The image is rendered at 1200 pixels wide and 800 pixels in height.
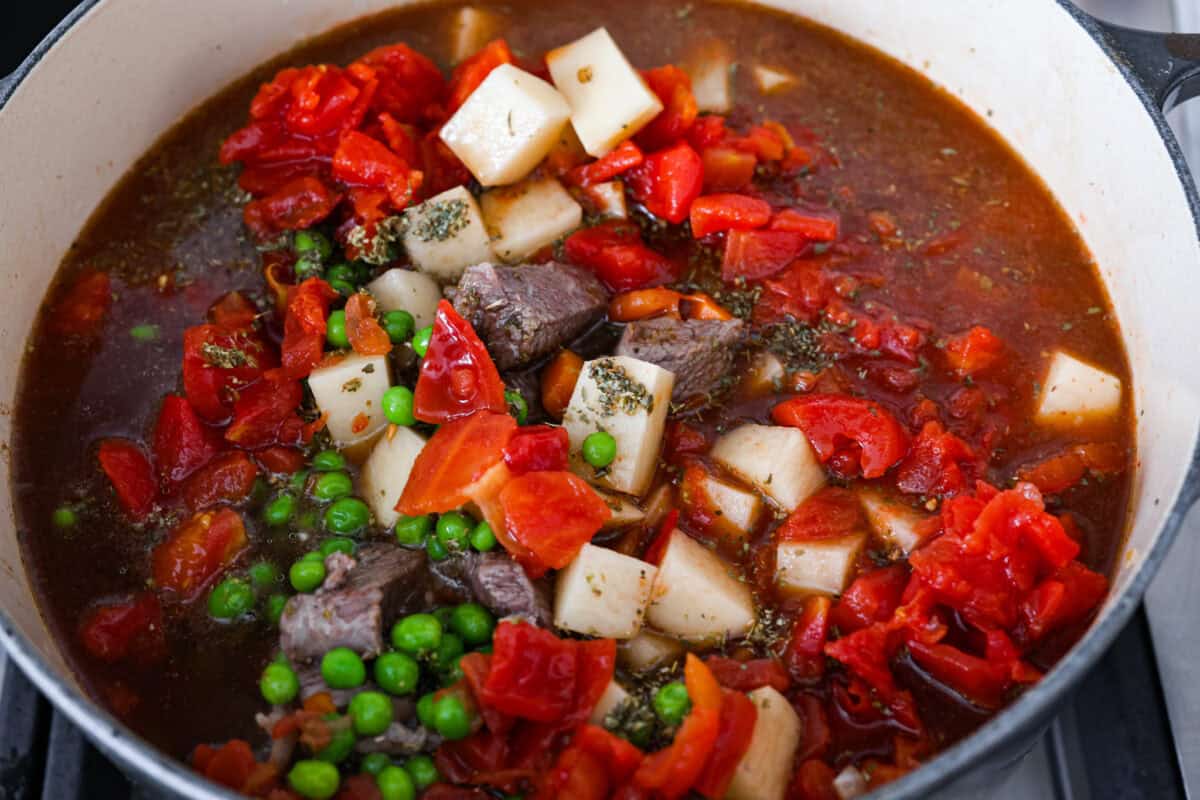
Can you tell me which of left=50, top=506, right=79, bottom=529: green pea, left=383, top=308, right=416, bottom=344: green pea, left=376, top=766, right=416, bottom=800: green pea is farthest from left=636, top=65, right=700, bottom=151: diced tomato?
left=376, top=766, right=416, bottom=800: green pea

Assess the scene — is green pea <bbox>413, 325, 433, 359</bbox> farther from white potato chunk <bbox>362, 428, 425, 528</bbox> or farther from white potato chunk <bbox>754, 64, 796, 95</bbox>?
white potato chunk <bbox>754, 64, 796, 95</bbox>

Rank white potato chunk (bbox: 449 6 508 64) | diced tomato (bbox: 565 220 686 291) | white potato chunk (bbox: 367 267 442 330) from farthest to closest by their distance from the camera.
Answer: white potato chunk (bbox: 449 6 508 64) < diced tomato (bbox: 565 220 686 291) < white potato chunk (bbox: 367 267 442 330)

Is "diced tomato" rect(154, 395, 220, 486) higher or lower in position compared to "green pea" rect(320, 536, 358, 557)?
higher

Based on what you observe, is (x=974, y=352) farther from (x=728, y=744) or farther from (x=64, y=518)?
(x=64, y=518)

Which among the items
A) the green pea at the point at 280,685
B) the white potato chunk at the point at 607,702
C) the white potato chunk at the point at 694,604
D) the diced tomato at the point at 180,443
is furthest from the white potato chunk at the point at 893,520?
the diced tomato at the point at 180,443

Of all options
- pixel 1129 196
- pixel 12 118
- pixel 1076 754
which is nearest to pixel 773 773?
pixel 1076 754

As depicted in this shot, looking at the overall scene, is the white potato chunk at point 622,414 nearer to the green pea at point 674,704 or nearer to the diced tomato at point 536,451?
the diced tomato at point 536,451
